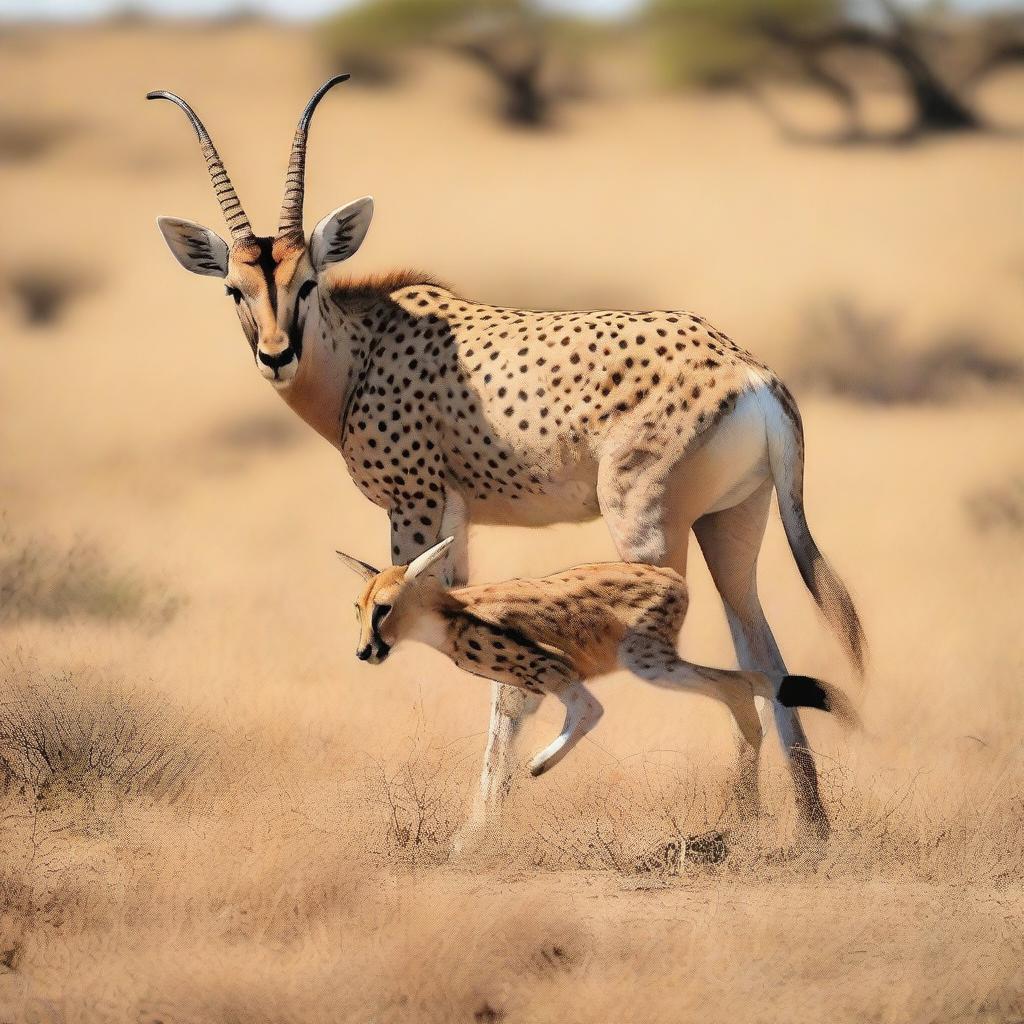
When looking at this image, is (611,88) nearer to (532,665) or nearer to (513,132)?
(513,132)

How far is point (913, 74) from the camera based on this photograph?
2856 centimetres

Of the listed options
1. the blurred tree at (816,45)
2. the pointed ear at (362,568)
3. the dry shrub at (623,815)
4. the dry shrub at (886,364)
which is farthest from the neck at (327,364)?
the blurred tree at (816,45)

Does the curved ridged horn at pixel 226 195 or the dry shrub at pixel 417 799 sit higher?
the curved ridged horn at pixel 226 195

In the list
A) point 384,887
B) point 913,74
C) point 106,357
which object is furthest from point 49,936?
point 913,74

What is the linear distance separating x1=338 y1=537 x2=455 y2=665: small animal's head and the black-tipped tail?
4.94ft

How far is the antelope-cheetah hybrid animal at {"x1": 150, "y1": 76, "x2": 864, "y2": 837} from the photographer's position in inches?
292

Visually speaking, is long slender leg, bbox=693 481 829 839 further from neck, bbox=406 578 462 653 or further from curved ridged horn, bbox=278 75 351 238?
curved ridged horn, bbox=278 75 351 238

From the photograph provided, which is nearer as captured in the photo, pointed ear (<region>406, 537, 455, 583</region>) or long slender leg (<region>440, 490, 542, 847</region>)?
pointed ear (<region>406, 537, 455, 583</region>)

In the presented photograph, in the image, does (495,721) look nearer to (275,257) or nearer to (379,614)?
(379,614)

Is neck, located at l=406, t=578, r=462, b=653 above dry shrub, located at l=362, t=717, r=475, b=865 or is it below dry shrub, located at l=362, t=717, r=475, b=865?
above

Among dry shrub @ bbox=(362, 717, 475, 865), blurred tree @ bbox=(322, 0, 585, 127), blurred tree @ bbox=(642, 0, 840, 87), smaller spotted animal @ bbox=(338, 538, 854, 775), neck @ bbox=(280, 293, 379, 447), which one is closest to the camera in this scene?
smaller spotted animal @ bbox=(338, 538, 854, 775)

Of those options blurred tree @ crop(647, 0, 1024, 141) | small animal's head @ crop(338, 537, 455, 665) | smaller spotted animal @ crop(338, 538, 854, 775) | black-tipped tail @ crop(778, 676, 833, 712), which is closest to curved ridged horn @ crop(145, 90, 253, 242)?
smaller spotted animal @ crop(338, 538, 854, 775)

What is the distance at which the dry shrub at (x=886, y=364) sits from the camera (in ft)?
56.9

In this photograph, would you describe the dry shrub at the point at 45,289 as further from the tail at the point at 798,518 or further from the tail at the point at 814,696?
the tail at the point at 814,696
